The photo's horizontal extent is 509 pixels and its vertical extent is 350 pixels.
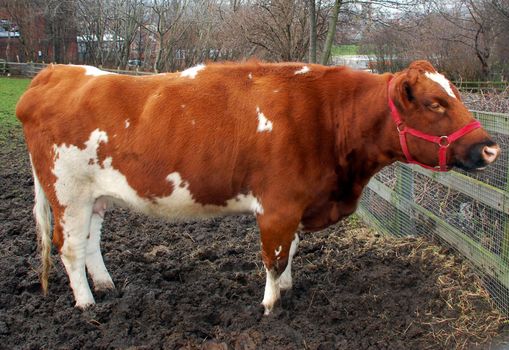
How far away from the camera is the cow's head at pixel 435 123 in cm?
342

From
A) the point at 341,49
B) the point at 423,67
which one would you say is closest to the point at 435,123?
the point at 423,67

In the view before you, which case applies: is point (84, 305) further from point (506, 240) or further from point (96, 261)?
point (506, 240)

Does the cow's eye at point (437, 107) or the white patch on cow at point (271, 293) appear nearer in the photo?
the cow's eye at point (437, 107)

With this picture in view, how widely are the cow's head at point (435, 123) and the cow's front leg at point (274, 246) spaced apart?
103 cm

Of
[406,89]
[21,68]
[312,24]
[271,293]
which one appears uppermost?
[312,24]

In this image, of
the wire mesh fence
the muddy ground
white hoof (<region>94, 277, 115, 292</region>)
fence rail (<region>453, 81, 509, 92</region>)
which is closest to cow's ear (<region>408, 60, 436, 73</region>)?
the wire mesh fence

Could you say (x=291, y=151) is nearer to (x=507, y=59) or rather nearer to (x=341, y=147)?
(x=341, y=147)

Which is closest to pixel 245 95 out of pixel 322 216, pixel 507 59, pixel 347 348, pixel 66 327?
pixel 322 216

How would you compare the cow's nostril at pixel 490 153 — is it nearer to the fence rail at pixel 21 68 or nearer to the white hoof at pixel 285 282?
the white hoof at pixel 285 282

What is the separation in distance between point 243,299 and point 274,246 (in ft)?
2.47

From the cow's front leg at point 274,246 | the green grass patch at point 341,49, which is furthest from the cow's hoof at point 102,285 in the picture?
the green grass patch at point 341,49

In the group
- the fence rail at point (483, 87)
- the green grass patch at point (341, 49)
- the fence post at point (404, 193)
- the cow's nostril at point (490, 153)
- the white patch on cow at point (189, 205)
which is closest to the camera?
the cow's nostril at point (490, 153)

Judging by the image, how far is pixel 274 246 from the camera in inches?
155

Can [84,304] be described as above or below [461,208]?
below
